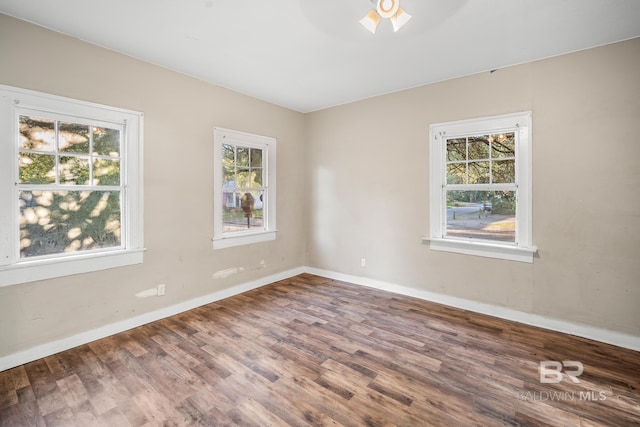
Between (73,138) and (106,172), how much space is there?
14.9 inches

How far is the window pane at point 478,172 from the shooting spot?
336cm

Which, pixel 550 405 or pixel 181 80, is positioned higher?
pixel 181 80

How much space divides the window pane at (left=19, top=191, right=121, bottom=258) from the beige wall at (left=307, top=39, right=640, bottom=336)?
3.10 m

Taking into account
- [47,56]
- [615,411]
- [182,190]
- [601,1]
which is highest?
[601,1]

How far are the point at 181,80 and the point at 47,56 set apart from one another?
1147mm

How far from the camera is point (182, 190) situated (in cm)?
339

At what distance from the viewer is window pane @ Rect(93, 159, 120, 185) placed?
2809mm

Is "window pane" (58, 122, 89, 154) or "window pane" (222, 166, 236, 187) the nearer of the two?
"window pane" (58, 122, 89, 154)

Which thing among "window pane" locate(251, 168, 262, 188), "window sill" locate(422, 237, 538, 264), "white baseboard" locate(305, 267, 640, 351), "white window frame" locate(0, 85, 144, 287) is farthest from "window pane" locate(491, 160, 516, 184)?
"white window frame" locate(0, 85, 144, 287)

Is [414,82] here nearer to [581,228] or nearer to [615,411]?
[581,228]

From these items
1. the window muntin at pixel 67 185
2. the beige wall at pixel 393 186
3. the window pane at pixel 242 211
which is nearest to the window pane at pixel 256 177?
the window pane at pixel 242 211

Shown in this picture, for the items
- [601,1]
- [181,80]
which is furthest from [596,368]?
[181,80]

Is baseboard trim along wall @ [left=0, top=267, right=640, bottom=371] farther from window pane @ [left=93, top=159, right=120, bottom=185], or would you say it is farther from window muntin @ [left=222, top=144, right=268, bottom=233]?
window pane @ [left=93, top=159, right=120, bottom=185]

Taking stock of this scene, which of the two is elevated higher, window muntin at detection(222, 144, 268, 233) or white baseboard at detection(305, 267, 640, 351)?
window muntin at detection(222, 144, 268, 233)
